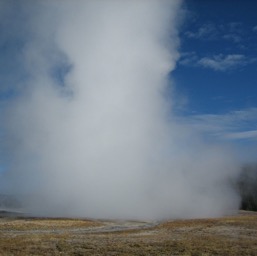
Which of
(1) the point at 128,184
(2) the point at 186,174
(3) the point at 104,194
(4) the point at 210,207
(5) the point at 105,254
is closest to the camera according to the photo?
(5) the point at 105,254

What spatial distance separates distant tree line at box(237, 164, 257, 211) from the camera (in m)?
160

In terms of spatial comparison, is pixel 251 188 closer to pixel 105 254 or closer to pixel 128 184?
pixel 128 184

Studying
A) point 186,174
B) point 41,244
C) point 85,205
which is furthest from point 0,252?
point 186,174

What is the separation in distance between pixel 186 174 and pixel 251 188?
27.6m

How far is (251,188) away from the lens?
17175cm

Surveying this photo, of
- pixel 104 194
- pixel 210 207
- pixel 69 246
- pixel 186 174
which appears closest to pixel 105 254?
pixel 69 246

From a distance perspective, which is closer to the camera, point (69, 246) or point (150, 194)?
point (69, 246)

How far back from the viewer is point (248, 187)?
172750 mm

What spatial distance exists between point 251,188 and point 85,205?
73.8 m

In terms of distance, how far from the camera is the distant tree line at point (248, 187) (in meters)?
160

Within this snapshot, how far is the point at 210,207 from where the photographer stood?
440 feet

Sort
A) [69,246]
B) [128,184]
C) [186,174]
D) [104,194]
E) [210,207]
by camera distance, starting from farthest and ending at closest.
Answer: [186,174]
[128,184]
[104,194]
[210,207]
[69,246]

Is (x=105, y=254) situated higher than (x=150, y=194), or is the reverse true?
(x=150, y=194)

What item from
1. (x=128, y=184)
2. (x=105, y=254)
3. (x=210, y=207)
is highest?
(x=128, y=184)
